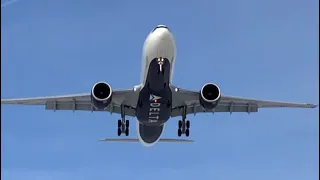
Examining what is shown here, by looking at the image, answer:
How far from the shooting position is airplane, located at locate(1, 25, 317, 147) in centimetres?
2880

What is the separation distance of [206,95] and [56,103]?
980cm

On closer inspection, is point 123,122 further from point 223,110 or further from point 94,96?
point 223,110

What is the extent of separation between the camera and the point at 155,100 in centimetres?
3003

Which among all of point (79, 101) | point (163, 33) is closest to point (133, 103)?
point (79, 101)

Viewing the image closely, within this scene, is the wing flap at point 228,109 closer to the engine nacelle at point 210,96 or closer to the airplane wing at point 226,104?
the airplane wing at point 226,104

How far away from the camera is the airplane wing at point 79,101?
3209cm

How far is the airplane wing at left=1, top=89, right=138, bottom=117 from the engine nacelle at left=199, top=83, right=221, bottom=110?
153 inches

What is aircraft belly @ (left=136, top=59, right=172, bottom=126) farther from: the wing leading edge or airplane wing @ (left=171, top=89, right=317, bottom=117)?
airplane wing @ (left=171, top=89, right=317, bottom=117)

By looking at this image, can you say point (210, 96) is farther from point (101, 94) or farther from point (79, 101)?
point (79, 101)

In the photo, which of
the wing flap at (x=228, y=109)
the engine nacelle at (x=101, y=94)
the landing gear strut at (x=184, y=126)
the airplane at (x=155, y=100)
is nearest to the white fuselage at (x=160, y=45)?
the airplane at (x=155, y=100)

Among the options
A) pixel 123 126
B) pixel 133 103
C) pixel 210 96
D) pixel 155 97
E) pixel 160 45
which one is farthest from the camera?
pixel 123 126

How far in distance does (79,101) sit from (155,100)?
6555mm

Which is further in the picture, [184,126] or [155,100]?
[184,126]

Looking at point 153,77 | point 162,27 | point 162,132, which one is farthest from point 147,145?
point 162,27
